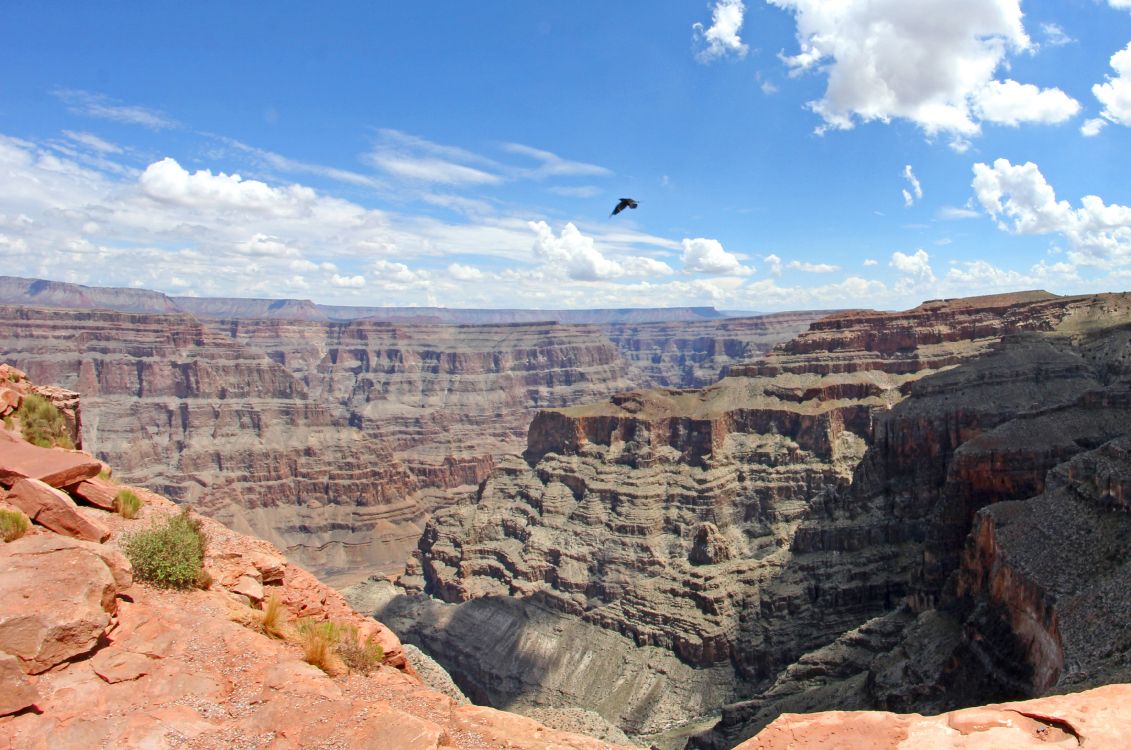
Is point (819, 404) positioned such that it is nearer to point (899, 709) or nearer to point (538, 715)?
point (538, 715)

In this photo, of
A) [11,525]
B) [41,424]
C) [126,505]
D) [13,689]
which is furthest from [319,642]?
[41,424]

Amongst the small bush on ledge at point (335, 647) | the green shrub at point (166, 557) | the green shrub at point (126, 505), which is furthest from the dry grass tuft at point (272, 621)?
the green shrub at point (126, 505)

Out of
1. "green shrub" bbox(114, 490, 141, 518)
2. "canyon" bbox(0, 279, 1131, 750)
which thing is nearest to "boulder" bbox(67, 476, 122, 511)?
"green shrub" bbox(114, 490, 141, 518)

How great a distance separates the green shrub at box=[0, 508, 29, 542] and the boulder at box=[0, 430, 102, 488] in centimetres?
122

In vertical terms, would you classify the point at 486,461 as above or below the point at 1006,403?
below

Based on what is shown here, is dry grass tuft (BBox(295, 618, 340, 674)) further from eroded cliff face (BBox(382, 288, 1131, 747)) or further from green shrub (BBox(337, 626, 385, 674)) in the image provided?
eroded cliff face (BBox(382, 288, 1131, 747))

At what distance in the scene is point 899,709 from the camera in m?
34.4

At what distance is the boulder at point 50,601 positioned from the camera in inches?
394

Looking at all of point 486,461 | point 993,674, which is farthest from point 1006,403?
point 486,461

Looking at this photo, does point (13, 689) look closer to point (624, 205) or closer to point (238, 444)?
point (624, 205)

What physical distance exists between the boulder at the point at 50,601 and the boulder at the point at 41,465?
2376 mm

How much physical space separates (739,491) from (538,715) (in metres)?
41.2

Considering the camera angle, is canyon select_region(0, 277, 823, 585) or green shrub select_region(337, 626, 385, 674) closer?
green shrub select_region(337, 626, 385, 674)

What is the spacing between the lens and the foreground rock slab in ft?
29.6
